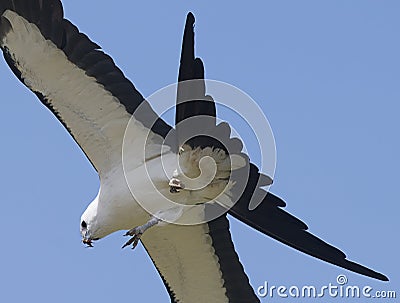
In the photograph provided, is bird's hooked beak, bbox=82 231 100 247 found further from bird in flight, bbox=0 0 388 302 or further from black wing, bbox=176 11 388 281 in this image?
black wing, bbox=176 11 388 281

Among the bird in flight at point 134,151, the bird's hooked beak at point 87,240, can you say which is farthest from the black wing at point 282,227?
the bird's hooked beak at point 87,240

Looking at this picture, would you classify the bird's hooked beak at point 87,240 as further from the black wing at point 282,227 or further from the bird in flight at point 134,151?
the black wing at point 282,227

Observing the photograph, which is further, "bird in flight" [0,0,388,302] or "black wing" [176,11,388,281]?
"black wing" [176,11,388,281]

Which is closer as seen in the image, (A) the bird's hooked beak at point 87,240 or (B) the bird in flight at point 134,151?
(B) the bird in flight at point 134,151

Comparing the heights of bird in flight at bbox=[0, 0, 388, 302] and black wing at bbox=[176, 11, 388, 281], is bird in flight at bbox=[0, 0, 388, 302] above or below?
above

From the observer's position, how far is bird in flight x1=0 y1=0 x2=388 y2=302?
13.6 m

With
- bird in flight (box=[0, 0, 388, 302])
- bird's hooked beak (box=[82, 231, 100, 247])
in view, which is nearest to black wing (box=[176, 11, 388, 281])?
bird in flight (box=[0, 0, 388, 302])

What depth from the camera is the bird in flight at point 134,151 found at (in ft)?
44.6

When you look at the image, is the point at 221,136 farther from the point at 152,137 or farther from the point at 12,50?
the point at 12,50

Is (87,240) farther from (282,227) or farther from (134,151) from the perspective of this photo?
(282,227)

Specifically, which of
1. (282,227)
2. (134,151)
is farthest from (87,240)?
(282,227)

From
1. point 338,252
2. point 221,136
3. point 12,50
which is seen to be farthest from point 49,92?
point 338,252

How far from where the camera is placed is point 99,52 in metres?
13.8

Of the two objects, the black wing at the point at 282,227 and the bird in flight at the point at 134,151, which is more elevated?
the bird in flight at the point at 134,151
